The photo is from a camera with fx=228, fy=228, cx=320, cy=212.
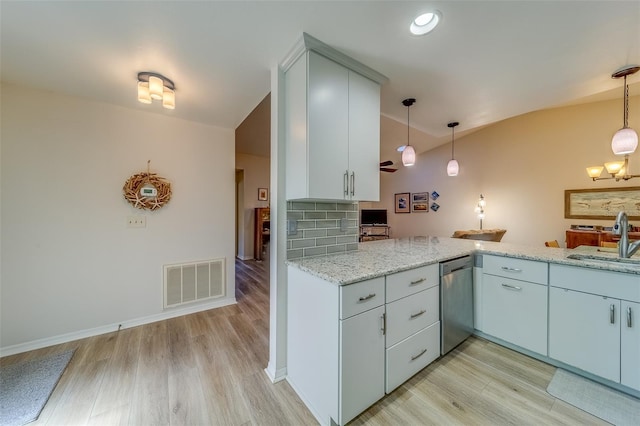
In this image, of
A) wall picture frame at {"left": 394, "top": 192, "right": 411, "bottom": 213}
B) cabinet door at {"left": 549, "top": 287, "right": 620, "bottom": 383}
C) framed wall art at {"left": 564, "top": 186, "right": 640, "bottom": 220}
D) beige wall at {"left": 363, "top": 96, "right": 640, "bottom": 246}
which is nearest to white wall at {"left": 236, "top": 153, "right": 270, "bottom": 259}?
wall picture frame at {"left": 394, "top": 192, "right": 411, "bottom": 213}

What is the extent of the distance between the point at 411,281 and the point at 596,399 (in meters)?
1.35

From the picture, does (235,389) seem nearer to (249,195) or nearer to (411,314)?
(411,314)

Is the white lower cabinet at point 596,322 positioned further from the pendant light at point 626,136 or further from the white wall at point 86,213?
the white wall at point 86,213

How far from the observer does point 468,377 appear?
5.42ft

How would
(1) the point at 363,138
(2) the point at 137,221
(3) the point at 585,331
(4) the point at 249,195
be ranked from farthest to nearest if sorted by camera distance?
(4) the point at 249,195 → (2) the point at 137,221 → (1) the point at 363,138 → (3) the point at 585,331

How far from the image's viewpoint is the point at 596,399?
1454 millimetres

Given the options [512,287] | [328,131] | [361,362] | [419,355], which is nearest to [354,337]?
[361,362]

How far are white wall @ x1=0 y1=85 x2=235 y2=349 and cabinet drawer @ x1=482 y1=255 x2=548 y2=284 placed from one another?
3.08 m

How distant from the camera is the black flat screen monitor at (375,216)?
7.87m

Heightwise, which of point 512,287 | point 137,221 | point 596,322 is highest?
point 137,221

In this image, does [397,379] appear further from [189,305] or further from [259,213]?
[259,213]

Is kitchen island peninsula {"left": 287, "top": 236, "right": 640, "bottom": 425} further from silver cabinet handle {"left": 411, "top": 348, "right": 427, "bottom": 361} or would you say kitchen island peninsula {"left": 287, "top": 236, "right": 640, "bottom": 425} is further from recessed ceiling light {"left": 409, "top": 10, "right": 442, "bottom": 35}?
recessed ceiling light {"left": 409, "top": 10, "right": 442, "bottom": 35}

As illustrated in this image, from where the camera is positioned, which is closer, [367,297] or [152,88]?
[367,297]

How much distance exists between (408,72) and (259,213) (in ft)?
15.3
